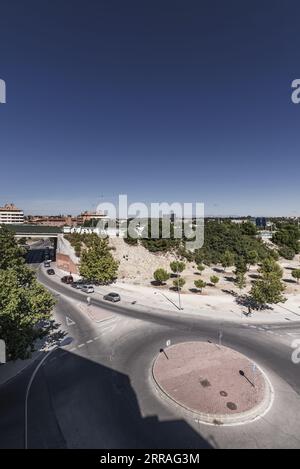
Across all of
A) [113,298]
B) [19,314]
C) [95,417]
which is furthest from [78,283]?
[95,417]

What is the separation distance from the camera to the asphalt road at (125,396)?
51.6ft

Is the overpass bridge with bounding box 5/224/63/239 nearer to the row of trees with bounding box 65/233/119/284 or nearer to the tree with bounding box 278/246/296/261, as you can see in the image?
the row of trees with bounding box 65/233/119/284

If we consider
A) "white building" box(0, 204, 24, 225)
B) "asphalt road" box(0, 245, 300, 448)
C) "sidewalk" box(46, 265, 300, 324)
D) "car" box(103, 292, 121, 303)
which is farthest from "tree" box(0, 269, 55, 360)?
"white building" box(0, 204, 24, 225)

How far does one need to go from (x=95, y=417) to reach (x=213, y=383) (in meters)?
9.37

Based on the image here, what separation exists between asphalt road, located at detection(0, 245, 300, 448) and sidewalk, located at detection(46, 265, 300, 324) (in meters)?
3.17

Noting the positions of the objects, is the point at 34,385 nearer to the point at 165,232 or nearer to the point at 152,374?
the point at 152,374

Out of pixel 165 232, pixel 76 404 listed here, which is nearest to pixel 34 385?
pixel 76 404

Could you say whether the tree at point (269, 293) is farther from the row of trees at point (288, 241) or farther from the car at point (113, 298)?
the row of trees at point (288, 241)

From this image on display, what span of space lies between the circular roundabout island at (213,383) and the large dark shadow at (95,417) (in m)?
1.46

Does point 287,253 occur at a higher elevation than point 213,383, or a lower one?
higher

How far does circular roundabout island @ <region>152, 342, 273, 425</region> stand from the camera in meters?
17.8

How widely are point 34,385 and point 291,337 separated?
2696 cm

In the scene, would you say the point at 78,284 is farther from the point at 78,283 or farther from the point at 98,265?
the point at 98,265

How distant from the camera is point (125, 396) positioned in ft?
63.6
